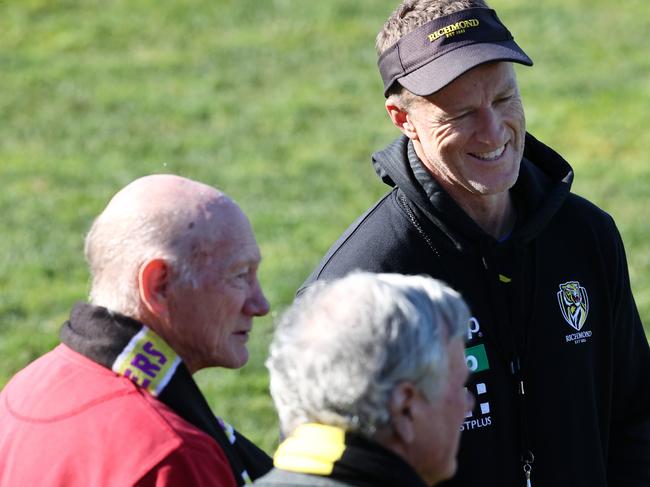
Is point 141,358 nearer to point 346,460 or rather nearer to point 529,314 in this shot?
point 346,460

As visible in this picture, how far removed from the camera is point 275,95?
10.5 meters

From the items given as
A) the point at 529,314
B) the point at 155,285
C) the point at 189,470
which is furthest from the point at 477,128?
the point at 189,470

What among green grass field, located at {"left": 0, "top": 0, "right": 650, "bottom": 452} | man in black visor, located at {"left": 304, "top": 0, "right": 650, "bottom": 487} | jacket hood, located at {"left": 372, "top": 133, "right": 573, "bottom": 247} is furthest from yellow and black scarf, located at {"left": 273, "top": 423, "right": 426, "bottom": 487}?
green grass field, located at {"left": 0, "top": 0, "right": 650, "bottom": 452}

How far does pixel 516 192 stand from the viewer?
151 inches

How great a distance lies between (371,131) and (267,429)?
416cm

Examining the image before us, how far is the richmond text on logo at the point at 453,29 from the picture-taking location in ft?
11.9

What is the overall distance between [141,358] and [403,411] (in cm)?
71

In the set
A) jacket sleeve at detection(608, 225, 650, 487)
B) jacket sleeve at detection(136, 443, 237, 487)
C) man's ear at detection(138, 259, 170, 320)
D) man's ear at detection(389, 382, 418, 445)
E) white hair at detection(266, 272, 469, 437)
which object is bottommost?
jacket sleeve at detection(608, 225, 650, 487)

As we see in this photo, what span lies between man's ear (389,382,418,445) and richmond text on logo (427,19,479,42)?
1474 millimetres

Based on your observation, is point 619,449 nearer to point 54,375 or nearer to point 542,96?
point 54,375

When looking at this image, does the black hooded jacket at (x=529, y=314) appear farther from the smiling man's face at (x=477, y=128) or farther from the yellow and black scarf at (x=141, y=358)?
the yellow and black scarf at (x=141, y=358)

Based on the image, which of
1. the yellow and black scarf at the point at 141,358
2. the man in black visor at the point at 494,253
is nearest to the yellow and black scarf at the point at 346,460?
the yellow and black scarf at the point at 141,358

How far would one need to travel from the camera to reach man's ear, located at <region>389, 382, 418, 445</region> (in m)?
2.47

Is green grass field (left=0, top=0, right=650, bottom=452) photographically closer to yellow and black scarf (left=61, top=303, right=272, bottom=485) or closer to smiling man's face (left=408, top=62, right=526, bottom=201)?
smiling man's face (left=408, top=62, right=526, bottom=201)
